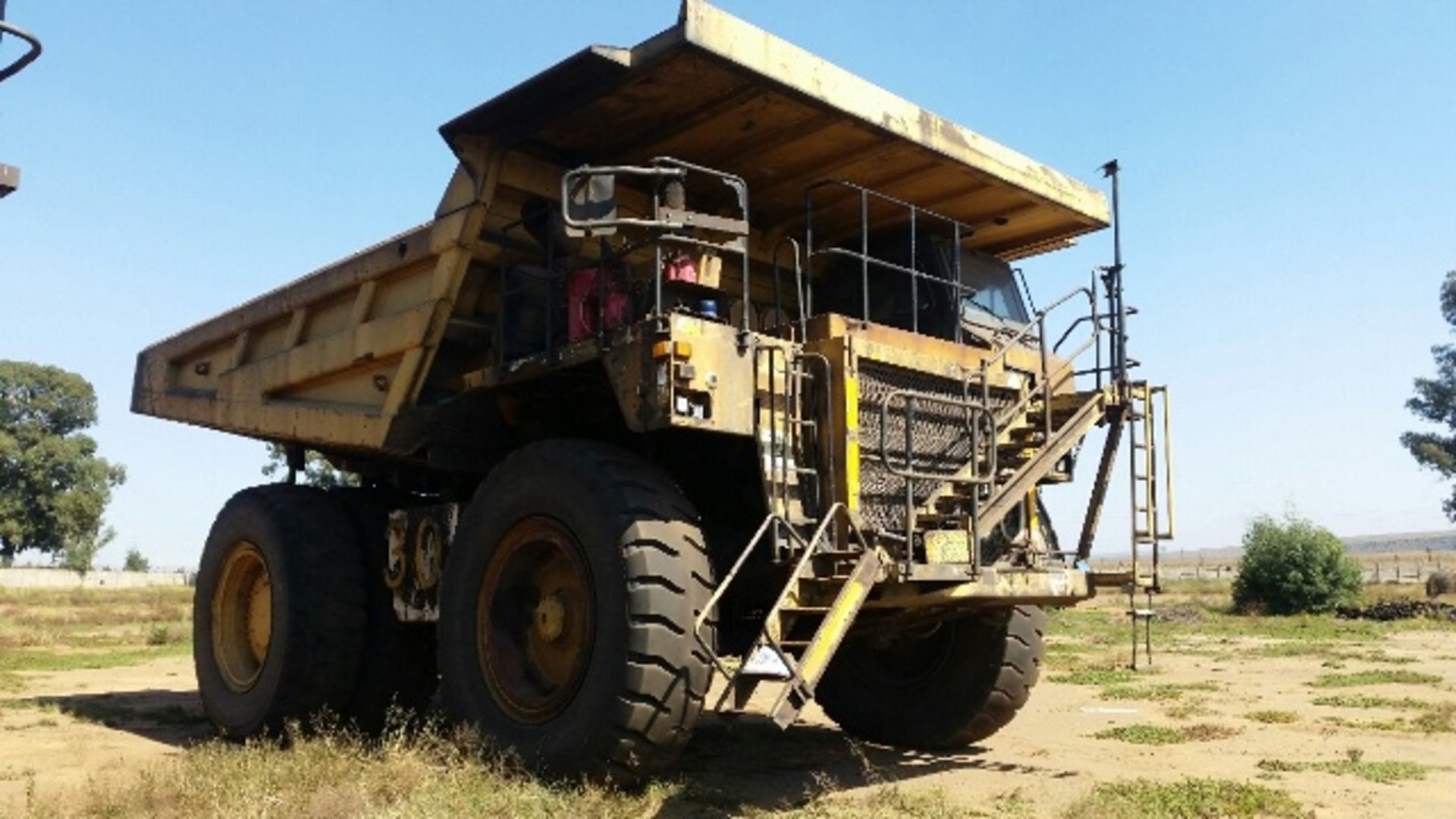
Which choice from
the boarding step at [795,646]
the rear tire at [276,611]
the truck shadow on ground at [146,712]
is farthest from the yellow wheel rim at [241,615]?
the boarding step at [795,646]

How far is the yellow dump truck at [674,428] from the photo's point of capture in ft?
18.8

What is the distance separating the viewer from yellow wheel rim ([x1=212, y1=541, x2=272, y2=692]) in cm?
875

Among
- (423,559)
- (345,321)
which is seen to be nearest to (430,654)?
(423,559)

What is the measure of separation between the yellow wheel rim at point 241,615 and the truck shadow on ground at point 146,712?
0.51 meters

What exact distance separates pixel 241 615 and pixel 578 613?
13.3ft

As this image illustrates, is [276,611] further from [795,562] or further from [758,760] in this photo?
[795,562]

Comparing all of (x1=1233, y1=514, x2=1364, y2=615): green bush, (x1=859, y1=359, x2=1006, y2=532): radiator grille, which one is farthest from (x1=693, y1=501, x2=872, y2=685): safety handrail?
(x1=1233, y1=514, x2=1364, y2=615): green bush

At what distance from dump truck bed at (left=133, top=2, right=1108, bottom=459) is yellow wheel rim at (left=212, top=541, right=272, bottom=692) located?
0.98 metres

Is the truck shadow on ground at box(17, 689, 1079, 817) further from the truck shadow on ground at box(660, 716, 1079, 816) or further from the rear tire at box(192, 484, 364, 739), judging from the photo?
the rear tire at box(192, 484, 364, 739)

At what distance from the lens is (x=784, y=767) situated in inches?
281

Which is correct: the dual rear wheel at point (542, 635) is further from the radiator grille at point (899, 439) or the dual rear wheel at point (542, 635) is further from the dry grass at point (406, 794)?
the radiator grille at point (899, 439)

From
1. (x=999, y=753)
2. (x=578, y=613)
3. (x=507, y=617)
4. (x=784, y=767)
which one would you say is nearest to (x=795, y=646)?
(x=578, y=613)

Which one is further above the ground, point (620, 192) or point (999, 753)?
point (620, 192)

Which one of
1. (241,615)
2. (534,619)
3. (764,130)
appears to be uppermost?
(764,130)
